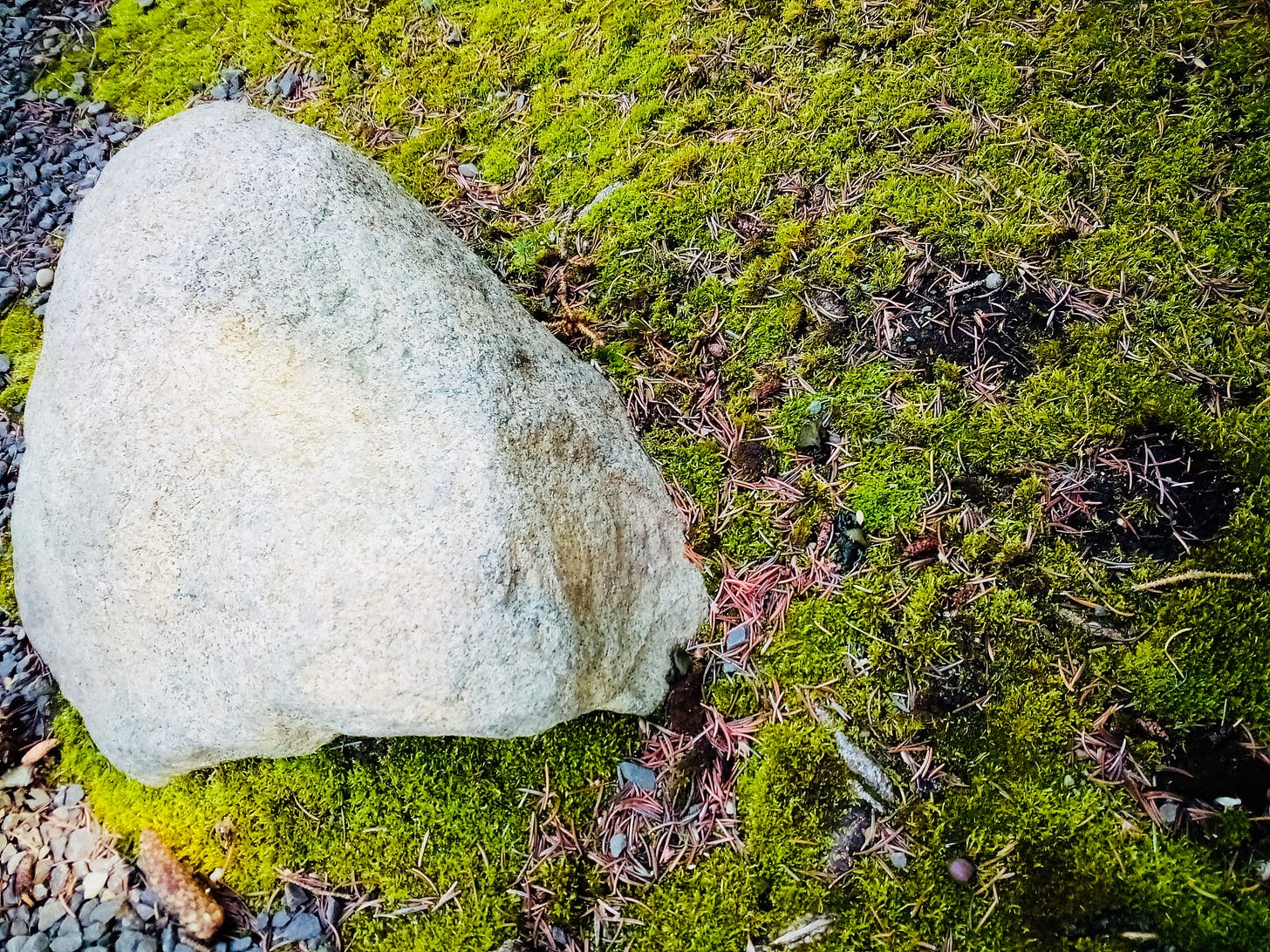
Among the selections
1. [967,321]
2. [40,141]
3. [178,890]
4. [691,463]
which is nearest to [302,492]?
[691,463]

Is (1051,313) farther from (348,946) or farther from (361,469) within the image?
(348,946)

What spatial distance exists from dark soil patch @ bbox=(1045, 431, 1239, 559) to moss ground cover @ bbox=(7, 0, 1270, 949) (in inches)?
0.4

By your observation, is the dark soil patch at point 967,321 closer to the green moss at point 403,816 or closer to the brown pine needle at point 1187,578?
the brown pine needle at point 1187,578

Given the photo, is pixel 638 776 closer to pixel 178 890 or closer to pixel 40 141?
pixel 178 890

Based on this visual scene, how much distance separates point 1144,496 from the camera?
2.89 metres

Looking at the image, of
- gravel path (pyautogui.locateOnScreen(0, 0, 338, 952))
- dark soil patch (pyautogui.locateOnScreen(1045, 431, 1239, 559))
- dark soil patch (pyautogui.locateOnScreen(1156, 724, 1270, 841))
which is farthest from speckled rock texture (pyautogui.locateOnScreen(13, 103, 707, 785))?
dark soil patch (pyautogui.locateOnScreen(1156, 724, 1270, 841))

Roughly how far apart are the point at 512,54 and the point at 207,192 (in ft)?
7.06

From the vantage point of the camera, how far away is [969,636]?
2.84 m

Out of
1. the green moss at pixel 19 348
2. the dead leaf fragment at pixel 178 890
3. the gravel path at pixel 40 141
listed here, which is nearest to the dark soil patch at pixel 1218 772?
the dead leaf fragment at pixel 178 890

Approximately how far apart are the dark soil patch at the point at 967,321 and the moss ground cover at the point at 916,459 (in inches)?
0.6

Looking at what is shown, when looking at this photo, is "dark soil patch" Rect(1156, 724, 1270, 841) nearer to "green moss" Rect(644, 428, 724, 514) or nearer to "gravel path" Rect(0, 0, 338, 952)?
"green moss" Rect(644, 428, 724, 514)

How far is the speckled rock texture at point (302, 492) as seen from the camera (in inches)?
96.7

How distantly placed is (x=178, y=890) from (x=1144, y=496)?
400cm

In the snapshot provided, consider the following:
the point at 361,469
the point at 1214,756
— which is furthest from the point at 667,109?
the point at 1214,756
